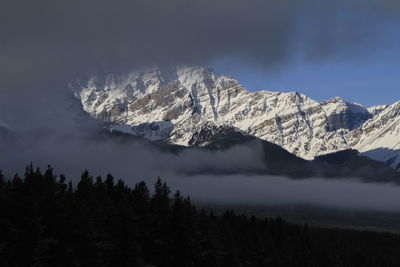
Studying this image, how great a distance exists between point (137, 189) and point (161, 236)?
29.4 feet

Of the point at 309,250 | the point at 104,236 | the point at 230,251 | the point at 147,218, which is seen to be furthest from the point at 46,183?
the point at 309,250

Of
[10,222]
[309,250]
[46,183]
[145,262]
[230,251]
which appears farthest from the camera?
[309,250]

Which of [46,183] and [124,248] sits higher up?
[46,183]

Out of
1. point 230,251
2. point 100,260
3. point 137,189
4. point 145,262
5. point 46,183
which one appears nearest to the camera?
point 100,260

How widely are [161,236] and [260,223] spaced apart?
90629mm

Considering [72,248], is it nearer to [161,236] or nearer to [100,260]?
[100,260]

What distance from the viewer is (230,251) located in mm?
130875

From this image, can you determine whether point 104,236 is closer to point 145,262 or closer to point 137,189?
point 145,262

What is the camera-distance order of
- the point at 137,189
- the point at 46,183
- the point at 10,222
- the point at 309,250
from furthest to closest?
the point at 309,250
the point at 137,189
the point at 46,183
the point at 10,222

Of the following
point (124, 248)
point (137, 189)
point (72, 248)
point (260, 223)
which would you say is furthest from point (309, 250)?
point (72, 248)

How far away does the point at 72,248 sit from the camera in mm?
81312

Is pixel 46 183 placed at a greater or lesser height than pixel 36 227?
greater

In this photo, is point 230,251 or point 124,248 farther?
point 230,251

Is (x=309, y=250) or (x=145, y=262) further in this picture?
(x=309, y=250)
